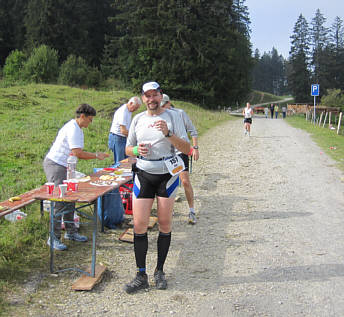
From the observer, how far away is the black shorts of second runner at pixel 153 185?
13.0 ft

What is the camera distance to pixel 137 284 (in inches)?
159

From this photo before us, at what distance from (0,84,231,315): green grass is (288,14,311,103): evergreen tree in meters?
54.9

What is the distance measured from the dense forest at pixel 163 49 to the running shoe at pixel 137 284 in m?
33.0

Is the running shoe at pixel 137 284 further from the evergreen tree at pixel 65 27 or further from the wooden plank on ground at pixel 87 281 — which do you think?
the evergreen tree at pixel 65 27

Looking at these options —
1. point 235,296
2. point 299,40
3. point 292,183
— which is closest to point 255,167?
point 292,183

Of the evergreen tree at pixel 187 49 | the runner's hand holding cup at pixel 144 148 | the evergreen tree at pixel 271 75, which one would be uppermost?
the evergreen tree at pixel 271 75

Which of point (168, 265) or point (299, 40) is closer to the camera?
point (168, 265)

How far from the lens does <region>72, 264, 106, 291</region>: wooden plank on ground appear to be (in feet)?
13.2

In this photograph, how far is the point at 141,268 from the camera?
4086 mm

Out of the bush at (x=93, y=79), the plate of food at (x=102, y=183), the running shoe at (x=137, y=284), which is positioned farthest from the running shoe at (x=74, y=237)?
the bush at (x=93, y=79)

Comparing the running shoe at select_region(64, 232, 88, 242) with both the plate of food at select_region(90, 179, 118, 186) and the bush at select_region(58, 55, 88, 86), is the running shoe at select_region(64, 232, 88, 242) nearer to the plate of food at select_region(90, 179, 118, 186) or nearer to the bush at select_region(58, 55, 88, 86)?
the plate of food at select_region(90, 179, 118, 186)

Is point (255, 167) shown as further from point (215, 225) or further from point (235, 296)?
point (235, 296)

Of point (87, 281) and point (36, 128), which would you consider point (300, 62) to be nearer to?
point (36, 128)

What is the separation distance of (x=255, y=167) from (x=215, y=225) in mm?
5025
